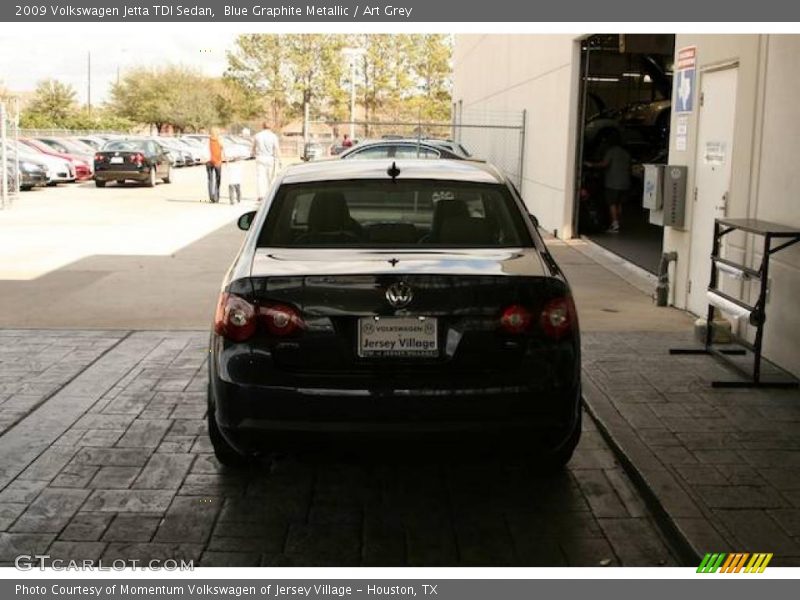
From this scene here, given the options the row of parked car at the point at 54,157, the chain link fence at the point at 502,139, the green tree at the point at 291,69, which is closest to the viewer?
the chain link fence at the point at 502,139

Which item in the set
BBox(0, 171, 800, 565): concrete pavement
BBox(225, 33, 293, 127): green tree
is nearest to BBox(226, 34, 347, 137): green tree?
BBox(225, 33, 293, 127): green tree

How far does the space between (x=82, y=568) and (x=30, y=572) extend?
0.20 meters

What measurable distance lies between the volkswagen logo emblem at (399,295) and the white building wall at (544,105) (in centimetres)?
1163

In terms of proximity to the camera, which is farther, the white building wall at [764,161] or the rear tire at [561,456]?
the white building wall at [764,161]

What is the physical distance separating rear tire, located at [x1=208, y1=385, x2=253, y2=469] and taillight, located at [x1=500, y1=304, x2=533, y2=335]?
5.05ft

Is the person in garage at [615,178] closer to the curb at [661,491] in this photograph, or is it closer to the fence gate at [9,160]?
the curb at [661,491]

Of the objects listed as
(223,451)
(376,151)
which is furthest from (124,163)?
(223,451)

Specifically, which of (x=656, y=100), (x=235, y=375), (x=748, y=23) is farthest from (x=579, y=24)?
(x=656, y=100)

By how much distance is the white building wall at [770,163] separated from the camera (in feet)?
23.1

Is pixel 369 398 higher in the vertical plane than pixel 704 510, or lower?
higher

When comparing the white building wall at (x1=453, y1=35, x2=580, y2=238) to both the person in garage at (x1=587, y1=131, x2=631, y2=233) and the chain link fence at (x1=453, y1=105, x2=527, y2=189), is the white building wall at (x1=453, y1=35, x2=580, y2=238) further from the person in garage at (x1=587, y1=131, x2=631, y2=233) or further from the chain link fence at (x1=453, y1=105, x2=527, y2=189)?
the person in garage at (x1=587, y1=131, x2=631, y2=233)

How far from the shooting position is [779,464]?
516 cm

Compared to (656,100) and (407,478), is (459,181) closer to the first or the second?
(407,478)

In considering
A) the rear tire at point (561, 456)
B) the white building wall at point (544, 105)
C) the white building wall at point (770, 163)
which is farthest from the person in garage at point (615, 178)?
the rear tire at point (561, 456)
